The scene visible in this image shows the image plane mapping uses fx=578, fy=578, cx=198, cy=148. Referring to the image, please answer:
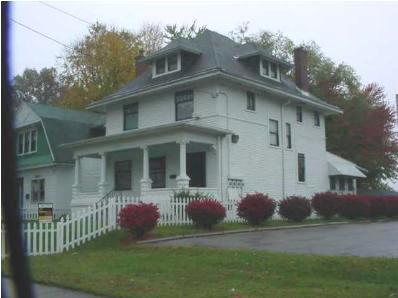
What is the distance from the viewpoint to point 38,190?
34844 millimetres

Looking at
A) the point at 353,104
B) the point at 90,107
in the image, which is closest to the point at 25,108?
the point at 90,107

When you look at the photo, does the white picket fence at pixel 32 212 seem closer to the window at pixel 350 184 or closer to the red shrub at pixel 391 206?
the window at pixel 350 184

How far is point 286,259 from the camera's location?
10938 millimetres

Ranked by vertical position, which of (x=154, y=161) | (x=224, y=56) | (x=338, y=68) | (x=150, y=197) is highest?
(x=338, y=68)

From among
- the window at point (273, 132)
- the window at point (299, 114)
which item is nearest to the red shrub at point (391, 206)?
the window at point (299, 114)

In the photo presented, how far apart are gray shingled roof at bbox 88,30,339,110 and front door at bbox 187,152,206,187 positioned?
350 cm

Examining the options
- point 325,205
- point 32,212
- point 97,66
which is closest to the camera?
point 325,205

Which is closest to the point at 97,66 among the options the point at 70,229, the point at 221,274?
the point at 70,229

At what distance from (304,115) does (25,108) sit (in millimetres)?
17329

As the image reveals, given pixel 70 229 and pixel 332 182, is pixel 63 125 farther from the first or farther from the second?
pixel 70 229

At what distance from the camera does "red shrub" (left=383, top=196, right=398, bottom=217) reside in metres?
30.1

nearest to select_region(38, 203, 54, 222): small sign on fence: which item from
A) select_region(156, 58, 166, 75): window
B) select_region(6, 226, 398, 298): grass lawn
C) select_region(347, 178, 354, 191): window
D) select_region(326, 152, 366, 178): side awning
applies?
select_region(6, 226, 398, 298): grass lawn

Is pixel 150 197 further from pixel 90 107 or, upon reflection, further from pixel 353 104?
pixel 353 104

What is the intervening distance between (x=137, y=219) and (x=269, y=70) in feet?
52.0
